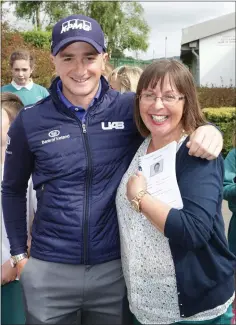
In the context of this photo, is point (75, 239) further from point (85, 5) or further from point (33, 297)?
point (85, 5)

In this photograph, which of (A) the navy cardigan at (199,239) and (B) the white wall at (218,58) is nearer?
(A) the navy cardigan at (199,239)

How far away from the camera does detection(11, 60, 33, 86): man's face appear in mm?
6414

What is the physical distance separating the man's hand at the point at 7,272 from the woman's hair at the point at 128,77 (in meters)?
1.63

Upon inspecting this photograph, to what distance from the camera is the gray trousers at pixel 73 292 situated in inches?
86.9

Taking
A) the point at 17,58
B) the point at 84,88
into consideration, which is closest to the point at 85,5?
the point at 17,58

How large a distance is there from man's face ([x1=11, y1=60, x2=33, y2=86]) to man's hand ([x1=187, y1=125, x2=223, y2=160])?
15.9 ft

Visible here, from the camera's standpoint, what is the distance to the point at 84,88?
2.18 metres

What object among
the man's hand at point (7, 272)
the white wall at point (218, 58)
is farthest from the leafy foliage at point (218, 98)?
the man's hand at point (7, 272)

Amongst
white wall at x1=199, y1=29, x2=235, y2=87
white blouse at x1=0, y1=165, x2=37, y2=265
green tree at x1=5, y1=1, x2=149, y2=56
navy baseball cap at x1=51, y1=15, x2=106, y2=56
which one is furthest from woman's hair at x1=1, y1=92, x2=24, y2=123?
green tree at x1=5, y1=1, x2=149, y2=56

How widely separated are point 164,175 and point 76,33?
79 cm

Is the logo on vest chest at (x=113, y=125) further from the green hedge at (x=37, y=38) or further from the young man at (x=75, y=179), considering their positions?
the green hedge at (x=37, y=38)

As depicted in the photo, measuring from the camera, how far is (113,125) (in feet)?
7.36

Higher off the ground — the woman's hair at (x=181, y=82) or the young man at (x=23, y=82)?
the young man at (x=23, y=82)

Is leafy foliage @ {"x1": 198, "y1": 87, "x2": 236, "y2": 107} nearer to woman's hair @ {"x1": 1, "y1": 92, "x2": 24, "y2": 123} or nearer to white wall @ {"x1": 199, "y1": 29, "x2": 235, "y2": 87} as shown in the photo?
white wall @ {"x1": 199, "y1": 29, "x2": 235, "y2": 87}
